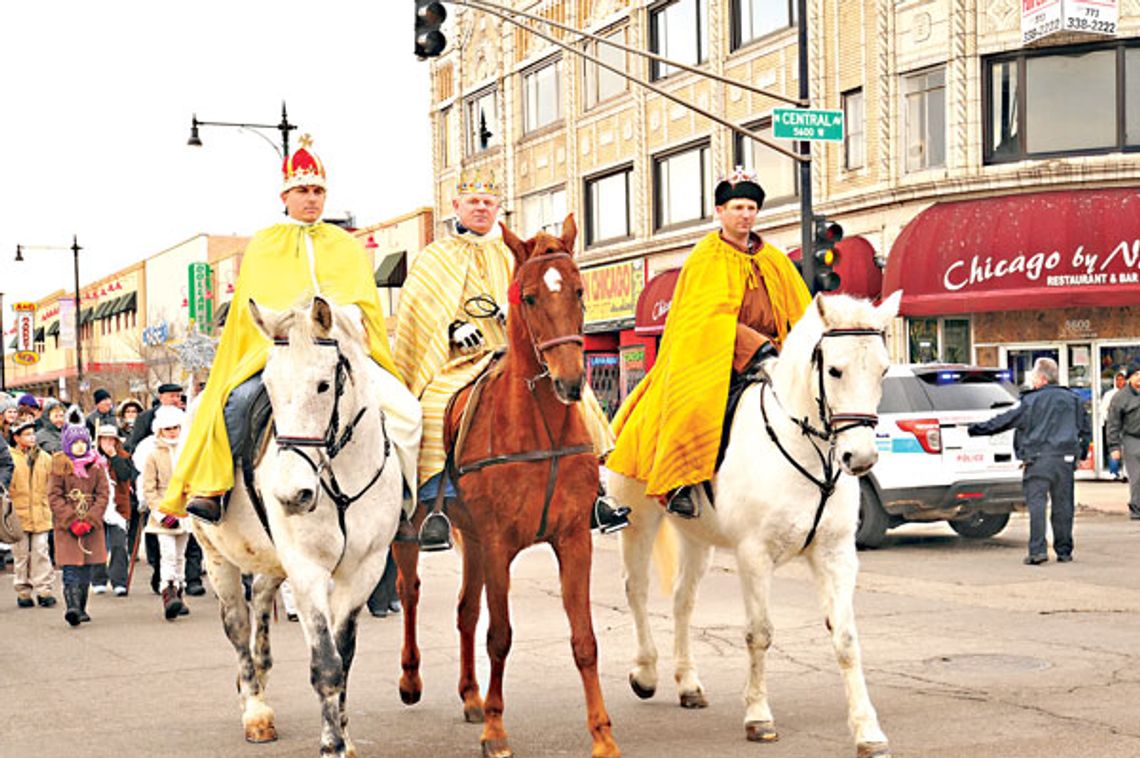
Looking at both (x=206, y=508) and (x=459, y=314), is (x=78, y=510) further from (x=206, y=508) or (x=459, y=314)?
(x=206, y=508)

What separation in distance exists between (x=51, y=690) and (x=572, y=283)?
4.83 m

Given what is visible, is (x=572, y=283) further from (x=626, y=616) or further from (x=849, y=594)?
(x=626, y=616)

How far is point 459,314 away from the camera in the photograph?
27.3 ft

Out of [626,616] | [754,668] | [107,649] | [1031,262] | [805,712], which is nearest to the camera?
[754,668]

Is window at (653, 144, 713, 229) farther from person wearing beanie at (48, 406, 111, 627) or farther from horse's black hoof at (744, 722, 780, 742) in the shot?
horse's black hoof at (744, 722, 780, 742)

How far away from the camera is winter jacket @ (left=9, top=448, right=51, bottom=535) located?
14688 millimetres

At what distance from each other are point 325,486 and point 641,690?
8.23ft

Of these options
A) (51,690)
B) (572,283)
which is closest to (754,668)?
(572,283)

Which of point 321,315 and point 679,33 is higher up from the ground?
point 679,33

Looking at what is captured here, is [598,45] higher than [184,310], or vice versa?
[598,45]

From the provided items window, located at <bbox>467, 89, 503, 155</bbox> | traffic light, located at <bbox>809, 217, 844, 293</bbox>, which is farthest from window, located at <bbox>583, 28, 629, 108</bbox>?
traffic light, located at <bbox>809, 217, 844, 293</bbox>

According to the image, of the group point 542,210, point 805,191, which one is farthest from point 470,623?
point 542,210

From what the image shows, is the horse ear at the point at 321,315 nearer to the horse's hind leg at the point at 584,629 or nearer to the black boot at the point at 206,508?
the black boot at the point at 206,508

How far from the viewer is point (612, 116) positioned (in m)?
38.2
